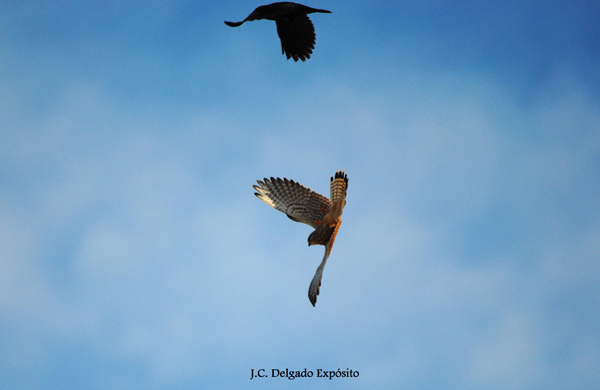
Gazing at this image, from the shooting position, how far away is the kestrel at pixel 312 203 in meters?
12.8

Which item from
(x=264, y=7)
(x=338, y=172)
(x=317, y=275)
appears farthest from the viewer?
(x=338, y=172)

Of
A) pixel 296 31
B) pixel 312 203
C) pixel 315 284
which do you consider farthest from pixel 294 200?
pixel 296 31

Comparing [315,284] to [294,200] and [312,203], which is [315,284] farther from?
[294,200]

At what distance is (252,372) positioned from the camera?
14117 mm

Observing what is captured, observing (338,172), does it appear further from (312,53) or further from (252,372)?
(252,372)

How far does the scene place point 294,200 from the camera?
1409 cm

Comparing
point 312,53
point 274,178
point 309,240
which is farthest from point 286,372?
point 312,53

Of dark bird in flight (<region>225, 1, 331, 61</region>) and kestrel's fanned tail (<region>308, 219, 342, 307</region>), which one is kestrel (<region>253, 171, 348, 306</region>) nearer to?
kestrel's fanned tail (<region>308, 219, 342, 307</region>)

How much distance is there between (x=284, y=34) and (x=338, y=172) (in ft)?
12.9

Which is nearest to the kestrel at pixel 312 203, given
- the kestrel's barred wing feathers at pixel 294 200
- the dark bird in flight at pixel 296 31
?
the kestrel's barred wing feathers at pixel 294 200

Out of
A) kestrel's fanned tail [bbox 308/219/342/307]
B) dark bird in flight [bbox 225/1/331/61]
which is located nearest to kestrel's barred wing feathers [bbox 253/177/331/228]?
kestrel's fanned tail [bbox 308/219/342/307]

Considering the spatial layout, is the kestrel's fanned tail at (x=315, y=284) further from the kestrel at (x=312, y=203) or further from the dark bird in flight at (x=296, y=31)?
the dark bird in flight at (x=296, y=31)

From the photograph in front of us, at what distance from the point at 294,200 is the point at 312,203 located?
23.0 inches

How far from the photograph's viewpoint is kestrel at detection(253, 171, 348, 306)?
12836 millimetres
